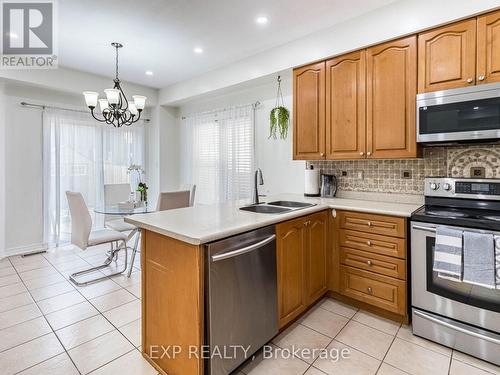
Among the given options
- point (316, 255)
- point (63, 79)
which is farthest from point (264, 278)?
point (63, 79)

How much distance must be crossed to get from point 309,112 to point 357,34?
83 cm

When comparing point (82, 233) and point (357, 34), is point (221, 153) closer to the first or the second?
point (82, 233)

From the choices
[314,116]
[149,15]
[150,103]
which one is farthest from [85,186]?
[314,116]

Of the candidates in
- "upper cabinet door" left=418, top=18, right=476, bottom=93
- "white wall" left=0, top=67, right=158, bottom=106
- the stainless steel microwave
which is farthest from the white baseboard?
"upper cabinet door" left=418, top=18, right=476, bottom=93

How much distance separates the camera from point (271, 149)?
379cm

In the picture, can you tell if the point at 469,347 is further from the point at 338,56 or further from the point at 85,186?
the point at 85,186

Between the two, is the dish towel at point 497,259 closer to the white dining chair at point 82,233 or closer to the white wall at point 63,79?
the white dining chair at point 82,233

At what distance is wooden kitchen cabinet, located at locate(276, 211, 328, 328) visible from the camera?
1.99 meters

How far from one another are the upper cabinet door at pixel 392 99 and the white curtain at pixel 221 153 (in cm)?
179

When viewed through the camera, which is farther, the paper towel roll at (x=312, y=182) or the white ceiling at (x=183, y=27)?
the paper towel roll at (x=312, y=182)

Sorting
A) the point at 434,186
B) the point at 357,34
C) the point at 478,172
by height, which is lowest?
the point at 434,186

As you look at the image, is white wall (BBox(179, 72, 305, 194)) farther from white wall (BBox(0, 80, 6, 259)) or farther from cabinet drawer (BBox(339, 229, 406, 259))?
white wall (BBox(0, 80, 6, 259))

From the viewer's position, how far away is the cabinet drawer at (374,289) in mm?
2170

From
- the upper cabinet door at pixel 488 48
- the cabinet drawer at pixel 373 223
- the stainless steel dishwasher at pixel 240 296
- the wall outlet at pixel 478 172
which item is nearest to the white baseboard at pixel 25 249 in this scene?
the stainless steel dishwasher at pixel 240 296
